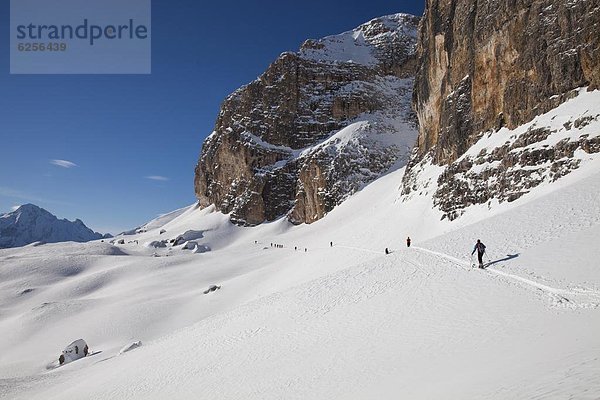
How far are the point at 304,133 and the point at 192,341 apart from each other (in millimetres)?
86278

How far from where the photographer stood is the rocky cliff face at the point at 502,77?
27422 mm

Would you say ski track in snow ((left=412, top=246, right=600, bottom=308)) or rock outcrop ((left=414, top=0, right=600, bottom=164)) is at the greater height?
rock outcrop ((left=414, top=0, right=600, bottom=164))

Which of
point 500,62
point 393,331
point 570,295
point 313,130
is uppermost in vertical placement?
point 313,130

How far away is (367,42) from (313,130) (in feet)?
146

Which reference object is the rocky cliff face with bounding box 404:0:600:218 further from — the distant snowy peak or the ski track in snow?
the distant snowy peak

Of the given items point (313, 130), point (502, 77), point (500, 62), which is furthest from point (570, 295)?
point (313, 130)

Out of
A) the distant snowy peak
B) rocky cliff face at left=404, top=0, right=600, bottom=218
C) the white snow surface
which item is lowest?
the white snow surface

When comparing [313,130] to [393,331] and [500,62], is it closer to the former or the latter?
[500,62]

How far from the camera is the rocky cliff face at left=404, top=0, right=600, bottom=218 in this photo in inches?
1080

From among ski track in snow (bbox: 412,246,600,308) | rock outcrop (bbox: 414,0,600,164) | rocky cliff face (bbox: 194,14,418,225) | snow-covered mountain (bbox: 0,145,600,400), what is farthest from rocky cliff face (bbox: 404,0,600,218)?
rocky cliff face (bbox: 194,14,418,225)

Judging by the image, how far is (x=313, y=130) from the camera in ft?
322

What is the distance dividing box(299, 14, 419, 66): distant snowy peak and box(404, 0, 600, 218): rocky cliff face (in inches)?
2328

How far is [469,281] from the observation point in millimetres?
13523

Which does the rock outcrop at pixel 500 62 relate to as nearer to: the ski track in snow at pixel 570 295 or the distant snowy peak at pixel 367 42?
the ski track in snow at pixel 570 295
